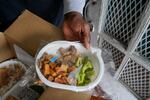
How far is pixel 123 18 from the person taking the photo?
84 cm

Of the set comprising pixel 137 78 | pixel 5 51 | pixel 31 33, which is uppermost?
pixel 31 33

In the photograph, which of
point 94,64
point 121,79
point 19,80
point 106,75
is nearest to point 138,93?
point 121,79

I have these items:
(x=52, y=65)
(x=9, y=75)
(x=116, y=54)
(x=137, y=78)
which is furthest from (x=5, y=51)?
(x=137, y=78)

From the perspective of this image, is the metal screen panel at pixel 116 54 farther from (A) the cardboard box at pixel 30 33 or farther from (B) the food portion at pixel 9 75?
(B) the food portion at pixel 9 75

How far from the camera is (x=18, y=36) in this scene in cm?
80

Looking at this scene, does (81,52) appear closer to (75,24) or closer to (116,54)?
(75,24)

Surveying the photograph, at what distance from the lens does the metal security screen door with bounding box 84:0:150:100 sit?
757 millimetres

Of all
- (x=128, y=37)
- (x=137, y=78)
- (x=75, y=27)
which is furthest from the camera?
(x=137, y=78)

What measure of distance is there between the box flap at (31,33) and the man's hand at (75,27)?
0.12ft

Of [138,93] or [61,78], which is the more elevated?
[61,78]

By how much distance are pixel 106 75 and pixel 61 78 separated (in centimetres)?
35

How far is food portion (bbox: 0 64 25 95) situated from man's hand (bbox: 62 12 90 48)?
0.26 metres

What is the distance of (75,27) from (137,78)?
43 centimetres

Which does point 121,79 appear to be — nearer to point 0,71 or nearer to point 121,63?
point 121,63
